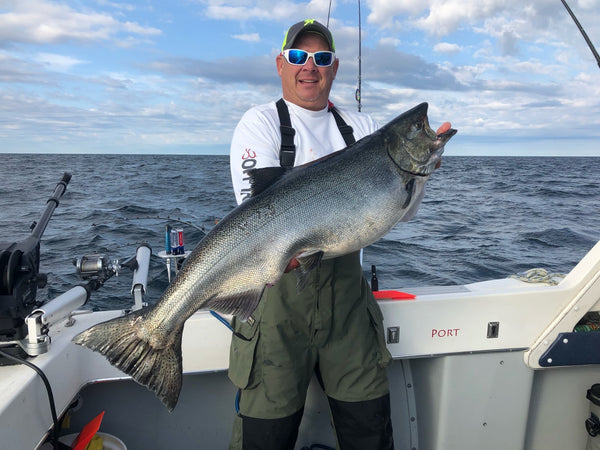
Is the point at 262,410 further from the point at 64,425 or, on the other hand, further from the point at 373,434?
the point at 64,425

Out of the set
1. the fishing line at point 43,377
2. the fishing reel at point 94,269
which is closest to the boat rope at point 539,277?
the fishing reel at point 94,269

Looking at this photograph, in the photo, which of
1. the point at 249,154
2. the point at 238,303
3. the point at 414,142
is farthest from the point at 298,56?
the point at 238,303

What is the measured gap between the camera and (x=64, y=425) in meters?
3.03

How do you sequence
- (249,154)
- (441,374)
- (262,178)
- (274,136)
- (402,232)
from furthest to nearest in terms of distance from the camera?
(402,232) < (441,374) < (274,136) < (249,154) < (262,178)

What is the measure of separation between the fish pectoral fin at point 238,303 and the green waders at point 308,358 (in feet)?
1.19

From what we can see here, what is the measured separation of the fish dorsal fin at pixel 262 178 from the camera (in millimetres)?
2303

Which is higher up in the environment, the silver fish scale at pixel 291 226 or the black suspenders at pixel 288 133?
the black suspenders at pixel 288 133

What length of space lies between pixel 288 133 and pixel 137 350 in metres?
1.54

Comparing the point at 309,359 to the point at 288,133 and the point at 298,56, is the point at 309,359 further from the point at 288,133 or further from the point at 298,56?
the point at 298,56

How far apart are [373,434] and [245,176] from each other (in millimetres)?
1756

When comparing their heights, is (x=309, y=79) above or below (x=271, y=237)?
above

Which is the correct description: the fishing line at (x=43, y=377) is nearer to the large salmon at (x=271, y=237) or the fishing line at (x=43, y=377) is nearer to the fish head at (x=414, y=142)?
the large salmon at (x=271, y=237)

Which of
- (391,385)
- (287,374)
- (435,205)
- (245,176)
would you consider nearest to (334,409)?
(287,374)

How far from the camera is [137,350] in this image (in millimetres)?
2189
